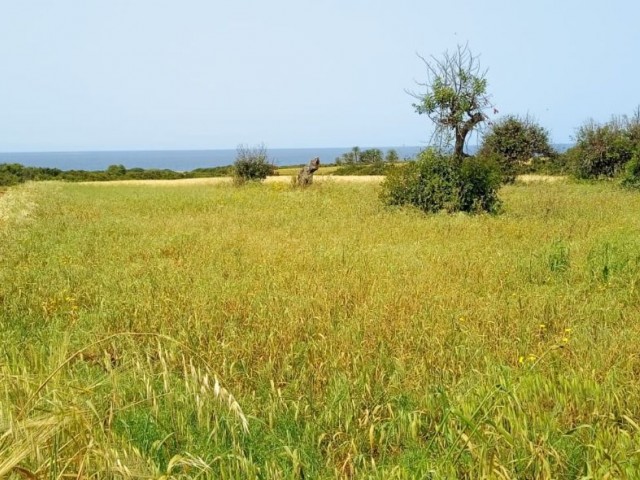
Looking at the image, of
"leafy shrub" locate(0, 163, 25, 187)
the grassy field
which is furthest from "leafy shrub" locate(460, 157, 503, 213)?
"leafy shrub" locate(0, 163, 25, 187)

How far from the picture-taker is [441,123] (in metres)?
15.0

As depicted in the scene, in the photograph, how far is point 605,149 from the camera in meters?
26.7

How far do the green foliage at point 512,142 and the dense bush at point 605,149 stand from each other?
244 centimetres

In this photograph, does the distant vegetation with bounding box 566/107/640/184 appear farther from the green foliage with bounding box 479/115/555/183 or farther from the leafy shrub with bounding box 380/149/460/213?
the leafy shrub with bounding box 380/149/460/213

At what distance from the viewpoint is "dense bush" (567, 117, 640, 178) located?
26312mm

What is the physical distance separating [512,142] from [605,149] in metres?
4.53

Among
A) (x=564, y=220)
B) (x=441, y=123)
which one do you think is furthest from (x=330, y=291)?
(x=441, y=123)

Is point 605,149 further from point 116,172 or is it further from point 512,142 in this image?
point 116,172

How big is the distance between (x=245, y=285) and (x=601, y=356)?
13.0 ft

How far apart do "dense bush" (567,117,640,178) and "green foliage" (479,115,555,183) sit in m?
2.44

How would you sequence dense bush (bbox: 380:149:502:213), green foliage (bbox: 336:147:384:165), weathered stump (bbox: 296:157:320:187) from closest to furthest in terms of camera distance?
dense bush (bbox: 380:149:502:213) < weathered stump (bbox: 296:157:320:187) < green foliage (bbox: 336:147:384:165)

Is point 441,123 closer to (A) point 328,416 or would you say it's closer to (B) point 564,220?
(B) point 564,220

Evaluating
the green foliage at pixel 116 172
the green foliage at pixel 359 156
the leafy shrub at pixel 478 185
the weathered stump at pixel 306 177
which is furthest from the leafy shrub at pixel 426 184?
the green foliage at pixel 359 156

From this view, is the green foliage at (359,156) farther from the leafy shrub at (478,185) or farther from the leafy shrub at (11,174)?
the leafy shrub at (478,185)
